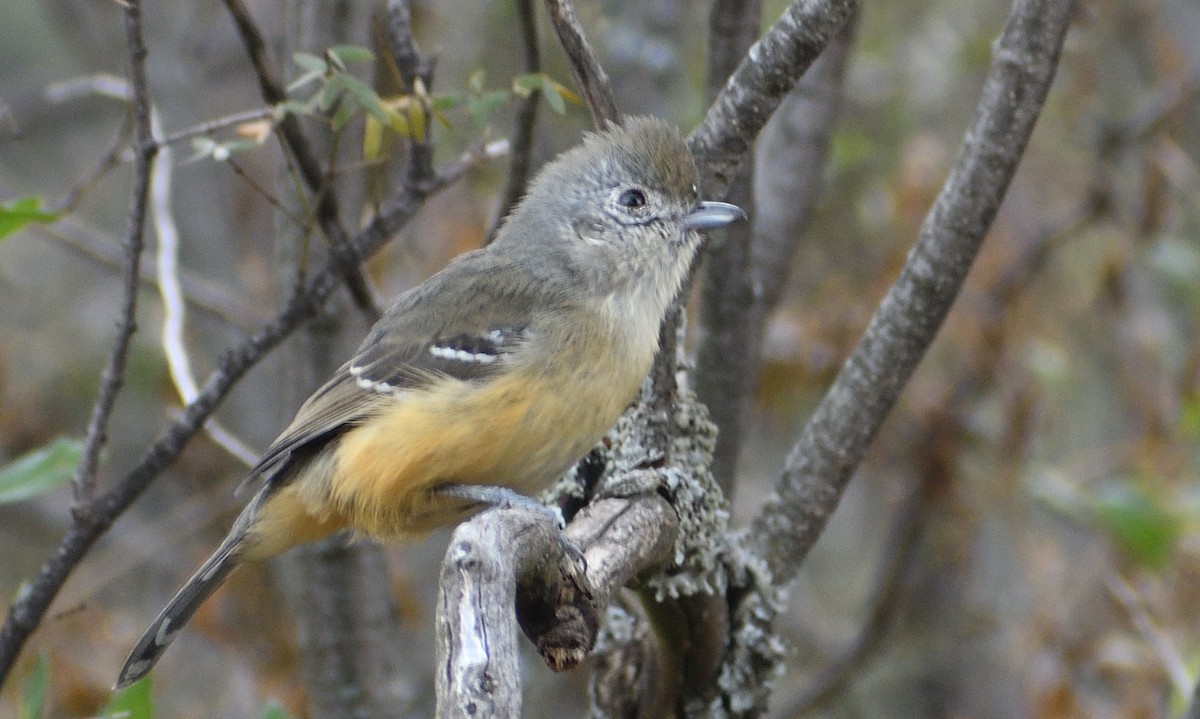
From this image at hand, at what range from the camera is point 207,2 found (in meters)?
7.34

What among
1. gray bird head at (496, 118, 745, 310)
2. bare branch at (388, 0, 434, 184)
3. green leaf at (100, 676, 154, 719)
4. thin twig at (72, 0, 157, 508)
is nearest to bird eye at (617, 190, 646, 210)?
gray bird head at (496, 118, 745, 310)

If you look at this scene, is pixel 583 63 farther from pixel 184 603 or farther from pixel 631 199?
pixel 184 603

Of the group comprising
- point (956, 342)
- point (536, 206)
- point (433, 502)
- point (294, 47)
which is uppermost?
point (294, 47)

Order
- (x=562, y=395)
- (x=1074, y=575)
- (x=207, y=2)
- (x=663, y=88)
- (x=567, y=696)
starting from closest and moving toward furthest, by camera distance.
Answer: (x=562, y=395), (x=663, y=88), (x=1074, y=575), (x=567, y=696), (x=207, y=2)

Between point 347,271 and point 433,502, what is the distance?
0.77 metres

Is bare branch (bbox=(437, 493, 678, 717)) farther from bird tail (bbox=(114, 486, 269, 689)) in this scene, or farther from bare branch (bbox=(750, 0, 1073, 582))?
bird tail (bbox=(114, 486, 269, 689))

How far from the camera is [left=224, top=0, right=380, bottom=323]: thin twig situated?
343cm

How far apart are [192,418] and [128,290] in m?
0.41

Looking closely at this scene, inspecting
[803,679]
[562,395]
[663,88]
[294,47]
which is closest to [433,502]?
[562,395]

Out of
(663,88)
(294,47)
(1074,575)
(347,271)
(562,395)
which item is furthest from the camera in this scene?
(1074,575)

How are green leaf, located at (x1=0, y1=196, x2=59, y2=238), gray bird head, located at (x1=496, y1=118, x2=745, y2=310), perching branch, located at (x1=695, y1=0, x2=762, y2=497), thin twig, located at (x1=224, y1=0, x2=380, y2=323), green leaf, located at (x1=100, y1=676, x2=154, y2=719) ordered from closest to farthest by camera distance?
green leaf, located at (x1=0, y1=196, x2=59, y2=238)
green leaf, located at (x1=100, y1=676, x2=154, y2=719)
thin twig, located at (x1=224, y1=0, x2=380, y2=323)
gray bird head, located at (x1=496, y1=118, x2=745, y2=310)
perching branch, located at (x1=695, y1=0, x2=762, y2=497)

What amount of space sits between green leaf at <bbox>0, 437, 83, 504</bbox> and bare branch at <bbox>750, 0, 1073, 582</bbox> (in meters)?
1.92

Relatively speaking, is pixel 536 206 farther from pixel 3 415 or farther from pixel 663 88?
pixel 3 415

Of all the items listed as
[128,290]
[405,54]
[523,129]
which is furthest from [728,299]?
[128,290]
